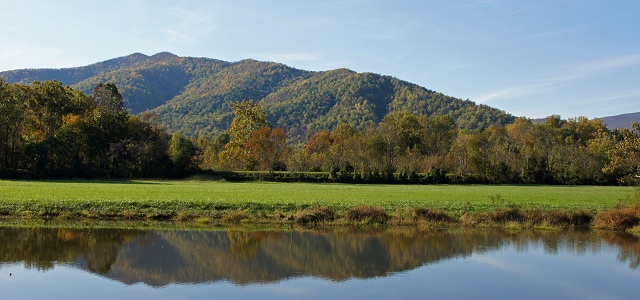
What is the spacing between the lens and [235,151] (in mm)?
96875

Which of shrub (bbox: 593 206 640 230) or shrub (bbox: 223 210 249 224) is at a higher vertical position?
shrub (bbox: 593 206 640 230)

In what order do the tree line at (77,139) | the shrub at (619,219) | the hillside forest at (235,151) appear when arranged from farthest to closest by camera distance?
the hillside forest at (235,151) → the tree line at (77,139) → the shrub at (619,219)

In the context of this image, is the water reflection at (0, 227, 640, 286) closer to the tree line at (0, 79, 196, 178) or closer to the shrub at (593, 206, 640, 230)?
the shrub at (593, 206, 640, 230)

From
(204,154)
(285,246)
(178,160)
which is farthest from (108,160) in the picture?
(285,246)

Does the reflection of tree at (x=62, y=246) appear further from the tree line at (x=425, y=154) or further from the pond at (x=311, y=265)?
the tree line at (x=425, y=154)

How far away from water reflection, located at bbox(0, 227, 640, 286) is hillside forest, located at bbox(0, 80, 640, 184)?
53.7 meters

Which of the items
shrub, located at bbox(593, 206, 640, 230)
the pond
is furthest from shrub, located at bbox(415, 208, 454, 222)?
shrub, located at bbox(593, 206, 640, 230)

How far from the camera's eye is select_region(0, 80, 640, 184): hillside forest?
7619cm

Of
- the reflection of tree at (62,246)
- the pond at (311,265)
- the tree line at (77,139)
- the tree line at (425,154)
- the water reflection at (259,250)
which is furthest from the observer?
the tree line at (425,154)

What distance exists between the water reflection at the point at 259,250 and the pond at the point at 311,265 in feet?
0.15

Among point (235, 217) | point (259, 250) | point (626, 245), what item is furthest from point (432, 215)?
point (259, 250)

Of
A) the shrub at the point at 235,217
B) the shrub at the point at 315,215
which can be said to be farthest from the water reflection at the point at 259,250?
the shrub at the point at 235,217

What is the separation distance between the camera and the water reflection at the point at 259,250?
18.6m

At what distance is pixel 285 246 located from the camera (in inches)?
933
